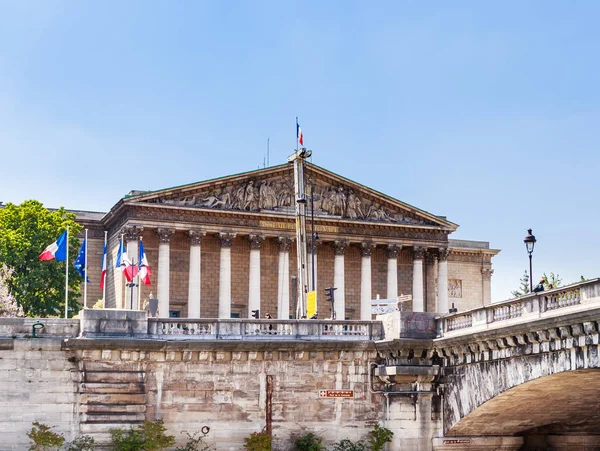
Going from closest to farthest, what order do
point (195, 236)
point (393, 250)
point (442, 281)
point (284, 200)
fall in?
1. point (195, 236)
2. point (284, 200)
3. point (393, 250)
4. point (442, 281)

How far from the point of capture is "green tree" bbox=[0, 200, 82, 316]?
6925cm

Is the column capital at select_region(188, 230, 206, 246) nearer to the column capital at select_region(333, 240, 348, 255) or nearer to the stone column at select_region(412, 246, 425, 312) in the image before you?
the column capital at select_region(333, 240, 348, 255)

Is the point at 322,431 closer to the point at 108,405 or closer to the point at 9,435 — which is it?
the point at 108,405

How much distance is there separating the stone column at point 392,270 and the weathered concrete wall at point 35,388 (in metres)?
48.3

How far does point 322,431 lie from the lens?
38.7 meters

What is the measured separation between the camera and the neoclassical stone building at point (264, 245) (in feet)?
250

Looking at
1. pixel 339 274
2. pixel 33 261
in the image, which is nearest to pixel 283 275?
pixel 339 274

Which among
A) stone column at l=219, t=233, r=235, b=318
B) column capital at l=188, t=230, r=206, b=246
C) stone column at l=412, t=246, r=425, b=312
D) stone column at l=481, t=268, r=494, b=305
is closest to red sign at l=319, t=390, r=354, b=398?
stone column at l=219, t=233, r=235, b=318

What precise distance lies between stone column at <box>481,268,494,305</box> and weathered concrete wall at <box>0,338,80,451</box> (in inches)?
2538

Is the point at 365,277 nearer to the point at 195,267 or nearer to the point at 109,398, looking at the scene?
the point at 195,267

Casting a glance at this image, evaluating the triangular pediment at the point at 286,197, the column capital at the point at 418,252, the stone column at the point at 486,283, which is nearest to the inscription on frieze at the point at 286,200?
the triangular pediment at the point at 286,197

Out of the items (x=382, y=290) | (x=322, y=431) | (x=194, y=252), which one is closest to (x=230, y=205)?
(x=194, y=252)

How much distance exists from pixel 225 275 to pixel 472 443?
1606 inches

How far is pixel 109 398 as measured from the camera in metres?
36.6
